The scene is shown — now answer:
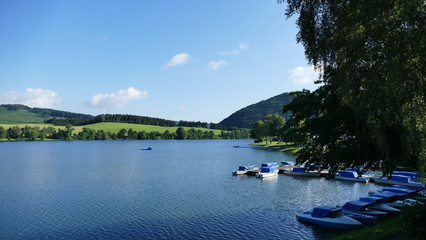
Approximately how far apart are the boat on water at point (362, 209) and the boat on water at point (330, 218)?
2693mm

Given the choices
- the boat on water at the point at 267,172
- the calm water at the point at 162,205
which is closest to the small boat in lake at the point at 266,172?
the boat on water at the point at 267,172

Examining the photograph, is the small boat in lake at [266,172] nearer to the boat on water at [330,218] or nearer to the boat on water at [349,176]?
the boat on water at [349,176]

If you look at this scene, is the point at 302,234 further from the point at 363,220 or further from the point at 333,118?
the point at 333,118

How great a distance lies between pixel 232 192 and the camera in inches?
2061

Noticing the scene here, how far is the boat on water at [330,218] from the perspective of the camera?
31.5 meters

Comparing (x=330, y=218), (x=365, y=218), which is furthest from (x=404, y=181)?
(x=330, y=218)

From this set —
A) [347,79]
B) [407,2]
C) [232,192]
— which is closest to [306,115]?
[347,79]

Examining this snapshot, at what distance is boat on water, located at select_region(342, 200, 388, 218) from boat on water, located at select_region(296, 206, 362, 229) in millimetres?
2693

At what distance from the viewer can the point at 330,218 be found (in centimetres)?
3262

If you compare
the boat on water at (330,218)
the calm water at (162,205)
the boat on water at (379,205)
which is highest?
the boat on water at (379,205)

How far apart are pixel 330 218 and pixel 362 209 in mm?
5852

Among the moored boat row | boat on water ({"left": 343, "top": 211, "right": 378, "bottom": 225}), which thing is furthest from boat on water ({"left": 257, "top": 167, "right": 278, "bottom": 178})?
boat on water ({"left": 343, "top": 211, "right": 378, "bottom": 225})

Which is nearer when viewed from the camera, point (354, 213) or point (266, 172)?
point (354, 213)

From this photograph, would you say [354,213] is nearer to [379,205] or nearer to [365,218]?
[365,218]
